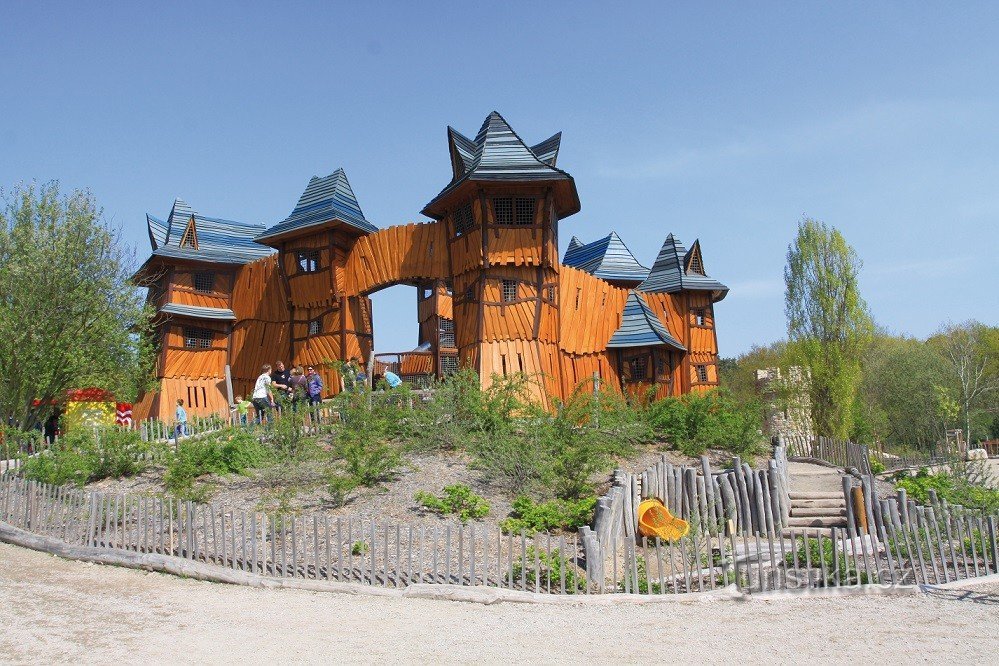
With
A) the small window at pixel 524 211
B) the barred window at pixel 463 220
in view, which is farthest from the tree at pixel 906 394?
the barred window at pixel 463 220

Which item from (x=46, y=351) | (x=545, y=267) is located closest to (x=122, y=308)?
(x=46, y=351)

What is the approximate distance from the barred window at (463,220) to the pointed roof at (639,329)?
6.79m

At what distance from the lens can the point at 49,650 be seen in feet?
20.9

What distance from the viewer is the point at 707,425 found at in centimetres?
1756

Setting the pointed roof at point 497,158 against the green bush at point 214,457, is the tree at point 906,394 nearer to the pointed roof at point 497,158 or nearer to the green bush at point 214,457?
the pointed roof at point 497,158

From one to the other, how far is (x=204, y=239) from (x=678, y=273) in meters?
18.0

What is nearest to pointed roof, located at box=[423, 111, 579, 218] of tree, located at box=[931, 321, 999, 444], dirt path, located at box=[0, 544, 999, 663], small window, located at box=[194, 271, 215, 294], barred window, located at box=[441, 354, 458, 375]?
barred window, located at box=[441, 354, 458, 375]

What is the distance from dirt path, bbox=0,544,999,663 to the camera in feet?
20.9

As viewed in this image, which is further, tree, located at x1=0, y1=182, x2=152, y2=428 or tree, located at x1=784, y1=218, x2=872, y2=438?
tree, located at x1=784, y1=218, x2=872, y2=438

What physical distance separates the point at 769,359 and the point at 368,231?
48352 millimetres

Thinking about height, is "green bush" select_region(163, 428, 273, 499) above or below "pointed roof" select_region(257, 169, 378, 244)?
below

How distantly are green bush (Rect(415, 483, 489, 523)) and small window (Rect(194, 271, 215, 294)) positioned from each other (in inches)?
736

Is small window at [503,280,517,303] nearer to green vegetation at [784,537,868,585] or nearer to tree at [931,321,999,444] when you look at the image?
green vegetation at [784,537,868,585]

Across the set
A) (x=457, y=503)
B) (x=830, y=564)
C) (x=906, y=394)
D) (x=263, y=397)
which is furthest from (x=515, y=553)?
(x=906, y=394)
